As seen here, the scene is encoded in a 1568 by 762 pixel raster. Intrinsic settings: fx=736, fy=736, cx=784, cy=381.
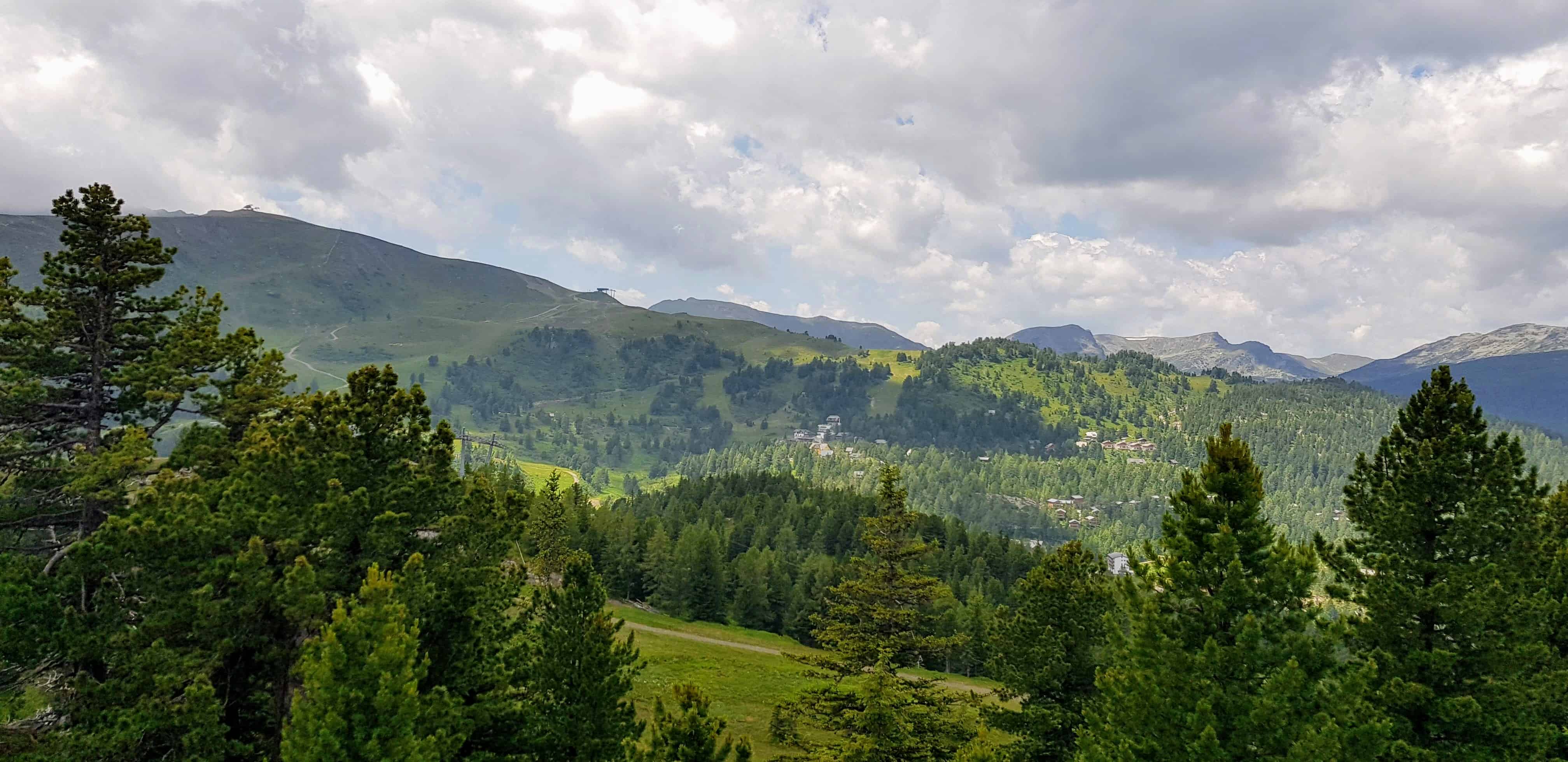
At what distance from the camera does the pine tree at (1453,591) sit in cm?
1967

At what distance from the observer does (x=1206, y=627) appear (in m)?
18.6

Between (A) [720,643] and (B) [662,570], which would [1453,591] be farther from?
(B) [662,570]

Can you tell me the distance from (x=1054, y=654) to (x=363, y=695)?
2366cm

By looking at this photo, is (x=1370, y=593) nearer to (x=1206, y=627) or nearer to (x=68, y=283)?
(x=1206, y=627)

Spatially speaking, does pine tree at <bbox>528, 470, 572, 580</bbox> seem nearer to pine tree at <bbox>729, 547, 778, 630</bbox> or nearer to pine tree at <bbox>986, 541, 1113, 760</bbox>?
pine tree at <bbox>729, 547, 778, 630</bbox>

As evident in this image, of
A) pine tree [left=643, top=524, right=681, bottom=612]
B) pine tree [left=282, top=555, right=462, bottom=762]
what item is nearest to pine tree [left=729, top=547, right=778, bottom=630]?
pine tree [left=643, top=524, right=681, bottom=612]

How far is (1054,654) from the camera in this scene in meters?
A: 28.1

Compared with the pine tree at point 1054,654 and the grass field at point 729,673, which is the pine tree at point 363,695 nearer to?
the pine tree at point 1054,654

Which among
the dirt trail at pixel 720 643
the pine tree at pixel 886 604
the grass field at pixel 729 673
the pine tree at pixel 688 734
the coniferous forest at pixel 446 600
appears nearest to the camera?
the coniferous forest at pixel 446 600

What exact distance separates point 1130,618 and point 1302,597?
4255 mm

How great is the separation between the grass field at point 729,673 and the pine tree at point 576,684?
2245 cm

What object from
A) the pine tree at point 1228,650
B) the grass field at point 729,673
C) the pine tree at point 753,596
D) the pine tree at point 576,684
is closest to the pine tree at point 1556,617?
the pine tree at point 1228,650

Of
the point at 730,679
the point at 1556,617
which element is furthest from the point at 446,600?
the point at 730,679

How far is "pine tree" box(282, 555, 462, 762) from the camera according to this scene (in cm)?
1310
